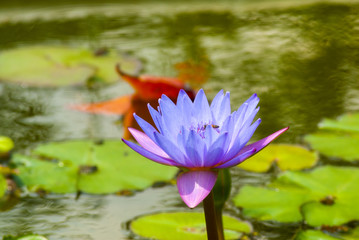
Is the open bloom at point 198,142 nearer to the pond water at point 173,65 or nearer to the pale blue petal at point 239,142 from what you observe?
the pale blue petal at point 239,142

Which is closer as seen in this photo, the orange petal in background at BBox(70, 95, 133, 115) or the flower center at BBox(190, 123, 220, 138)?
the flower center at BBox(190, 123, 220, 138)

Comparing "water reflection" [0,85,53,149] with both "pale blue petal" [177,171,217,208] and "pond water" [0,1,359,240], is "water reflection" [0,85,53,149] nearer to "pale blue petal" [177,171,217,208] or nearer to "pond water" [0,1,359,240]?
"pond water" [0,1,359,240]

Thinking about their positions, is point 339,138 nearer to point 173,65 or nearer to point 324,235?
point 324,235

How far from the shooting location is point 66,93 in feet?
6.05

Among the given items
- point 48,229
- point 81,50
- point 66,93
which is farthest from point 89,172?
point 81,50

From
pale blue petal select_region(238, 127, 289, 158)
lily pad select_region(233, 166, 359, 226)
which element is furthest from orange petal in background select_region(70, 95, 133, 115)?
pale blue petal select_region(238, 127, 289, 158)

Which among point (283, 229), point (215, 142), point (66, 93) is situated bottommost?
point (283, 229)

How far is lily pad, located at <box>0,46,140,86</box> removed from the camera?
197 centimetres

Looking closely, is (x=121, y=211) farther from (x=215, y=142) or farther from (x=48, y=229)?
(x=215, y=142)

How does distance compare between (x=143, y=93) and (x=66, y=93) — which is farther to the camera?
(x=66, y=93)

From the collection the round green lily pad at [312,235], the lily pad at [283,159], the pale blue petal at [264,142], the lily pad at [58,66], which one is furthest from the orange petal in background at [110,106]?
the pale blue petal at [264,142]

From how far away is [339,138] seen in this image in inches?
53.0

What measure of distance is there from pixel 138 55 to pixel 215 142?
61.4 inches

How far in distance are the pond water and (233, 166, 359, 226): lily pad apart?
0.12 feet
